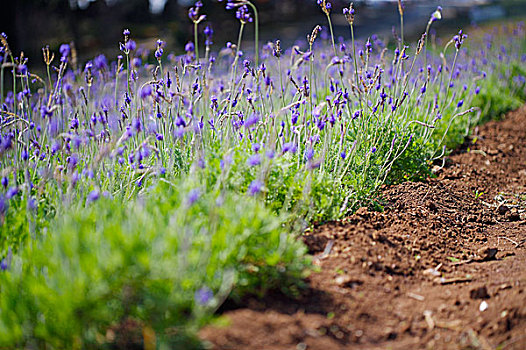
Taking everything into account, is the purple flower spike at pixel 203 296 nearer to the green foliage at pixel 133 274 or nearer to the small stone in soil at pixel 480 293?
the green foliage at pixel 133 274

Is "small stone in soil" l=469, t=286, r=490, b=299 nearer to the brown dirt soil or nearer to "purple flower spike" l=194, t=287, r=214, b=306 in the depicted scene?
the brown dirt soil

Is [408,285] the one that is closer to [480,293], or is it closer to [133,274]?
[480,293]

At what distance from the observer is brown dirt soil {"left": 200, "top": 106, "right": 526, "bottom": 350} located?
201 cm

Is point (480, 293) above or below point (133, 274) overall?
below

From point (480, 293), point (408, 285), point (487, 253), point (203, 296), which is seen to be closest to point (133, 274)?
point (203, 296)

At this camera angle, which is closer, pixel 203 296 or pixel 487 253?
pixel 203 296

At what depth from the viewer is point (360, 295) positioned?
7.53ft

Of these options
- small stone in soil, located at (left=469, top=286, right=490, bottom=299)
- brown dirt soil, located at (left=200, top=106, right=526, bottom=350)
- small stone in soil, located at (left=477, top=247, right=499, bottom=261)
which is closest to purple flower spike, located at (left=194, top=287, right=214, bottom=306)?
brown dirt soil, located at (left=200, top=106, right=526, bottom=350)

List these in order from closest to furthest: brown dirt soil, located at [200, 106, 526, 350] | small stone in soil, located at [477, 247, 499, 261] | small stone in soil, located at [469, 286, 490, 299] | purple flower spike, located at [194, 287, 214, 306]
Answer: purple flower spike, located at [194, 287, 214, 306] < brown dirt soil, located at [200, 106, 526, 350] < small stone in soil, located at [469, 286, 490, 299] < small stone in soil, located at [477, 247, 499, 261]

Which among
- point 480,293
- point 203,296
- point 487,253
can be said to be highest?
point 203,296

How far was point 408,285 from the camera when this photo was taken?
8.16 ft

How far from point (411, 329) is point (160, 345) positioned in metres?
1.05

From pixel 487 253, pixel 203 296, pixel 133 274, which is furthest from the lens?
pixel 487 253

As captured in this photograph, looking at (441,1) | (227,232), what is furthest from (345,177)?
(441,1)
